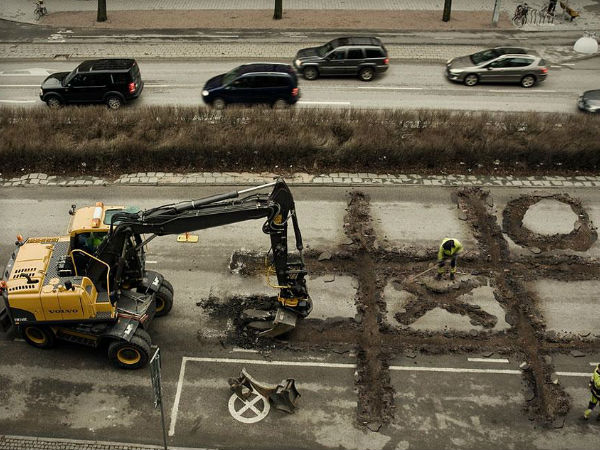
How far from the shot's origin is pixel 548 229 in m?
20.0

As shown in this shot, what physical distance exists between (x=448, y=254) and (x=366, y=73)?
1464cm

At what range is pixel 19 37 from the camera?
3406cm

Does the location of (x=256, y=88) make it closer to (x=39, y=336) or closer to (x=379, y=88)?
(x=379, y=88)

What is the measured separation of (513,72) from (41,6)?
27365 mm

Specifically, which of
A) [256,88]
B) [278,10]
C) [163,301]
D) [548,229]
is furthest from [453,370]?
[278,10]

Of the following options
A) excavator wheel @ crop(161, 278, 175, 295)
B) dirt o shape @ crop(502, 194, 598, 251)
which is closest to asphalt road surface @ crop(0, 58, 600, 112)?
dirt o shape @ crop(502, 194, 598, 251)

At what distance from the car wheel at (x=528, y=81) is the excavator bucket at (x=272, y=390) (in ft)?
68.7

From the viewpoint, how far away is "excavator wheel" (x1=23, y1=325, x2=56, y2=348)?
15.0 metres

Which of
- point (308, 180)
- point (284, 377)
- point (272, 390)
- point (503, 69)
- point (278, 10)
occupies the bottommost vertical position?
point (284, 377)

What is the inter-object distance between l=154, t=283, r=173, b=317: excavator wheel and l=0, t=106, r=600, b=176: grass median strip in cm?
749

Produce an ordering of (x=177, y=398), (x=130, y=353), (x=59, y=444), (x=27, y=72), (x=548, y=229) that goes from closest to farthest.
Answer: (x=59, y=444)
(x=177, y=398)
(x=130, y=353)
(x=548, y=229)
(x=27, y=72)

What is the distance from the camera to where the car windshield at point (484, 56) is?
29328 millimetres

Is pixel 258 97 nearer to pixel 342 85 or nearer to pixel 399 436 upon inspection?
pixel 342 85

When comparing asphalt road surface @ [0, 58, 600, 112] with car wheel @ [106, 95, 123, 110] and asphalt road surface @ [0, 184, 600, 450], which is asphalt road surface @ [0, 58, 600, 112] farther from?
asphalt road surface @ [0, 184, 600, 450]
